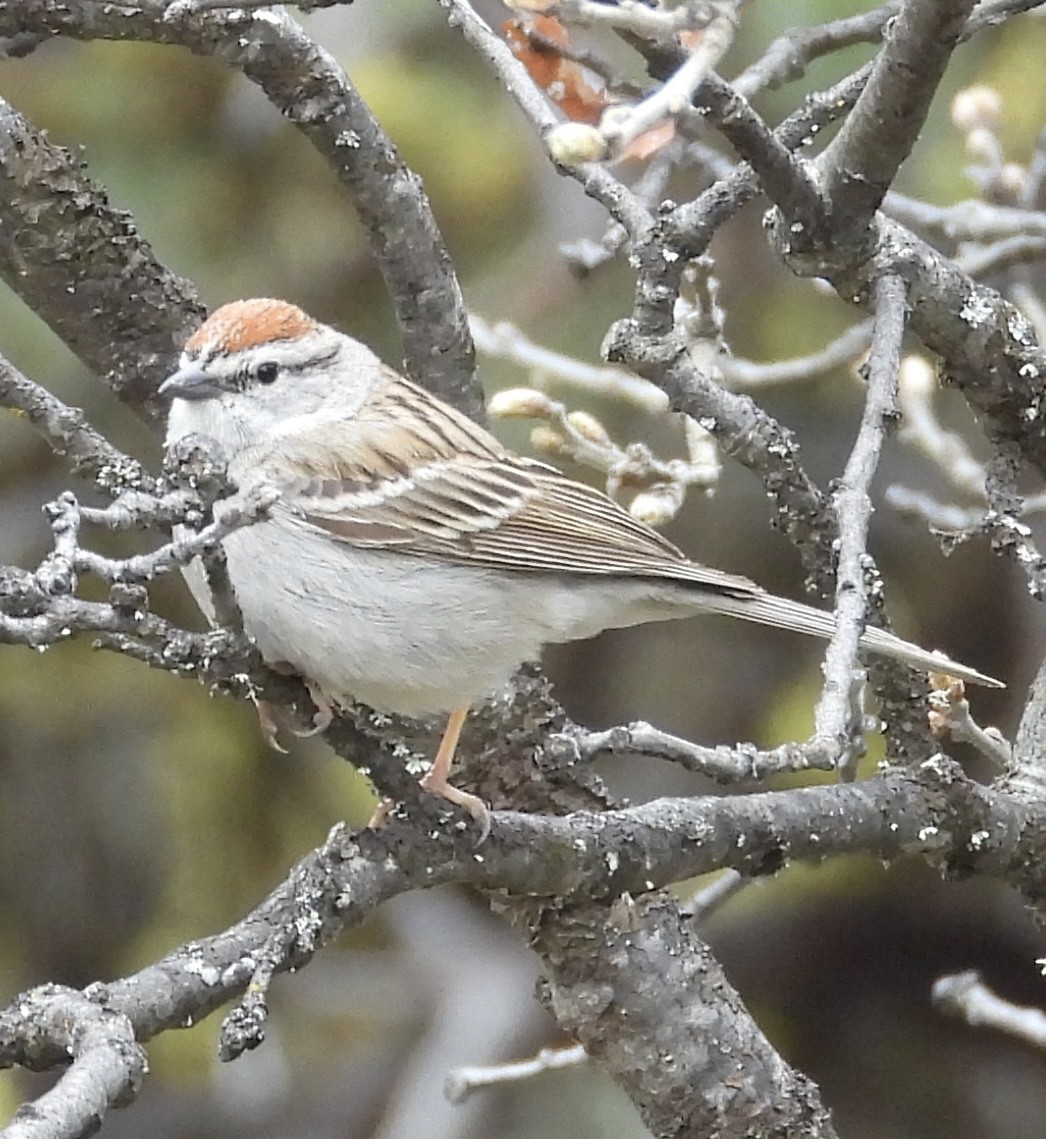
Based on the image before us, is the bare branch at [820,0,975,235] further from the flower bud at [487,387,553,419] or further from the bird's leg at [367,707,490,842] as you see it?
the bird's leg at [367,707,490,842]

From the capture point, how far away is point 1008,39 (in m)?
3.46

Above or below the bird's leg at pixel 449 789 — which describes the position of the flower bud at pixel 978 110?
above

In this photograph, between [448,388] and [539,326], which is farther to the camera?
[539,326]

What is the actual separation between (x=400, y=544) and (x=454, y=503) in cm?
17

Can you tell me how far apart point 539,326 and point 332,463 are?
4.20 feet

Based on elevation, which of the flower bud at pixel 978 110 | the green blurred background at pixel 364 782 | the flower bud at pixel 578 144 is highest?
the flower bud at pixel 578 144

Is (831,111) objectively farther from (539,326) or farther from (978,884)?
(978,884)

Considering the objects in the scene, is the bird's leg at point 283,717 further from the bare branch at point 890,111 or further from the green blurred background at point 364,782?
the green blurred background at point 364,782

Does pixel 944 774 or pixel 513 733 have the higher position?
pixel 944 774

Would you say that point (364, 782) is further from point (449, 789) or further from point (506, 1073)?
point (449, 789)

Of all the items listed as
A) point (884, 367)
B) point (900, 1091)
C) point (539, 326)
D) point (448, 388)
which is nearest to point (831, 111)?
point (884, 367)

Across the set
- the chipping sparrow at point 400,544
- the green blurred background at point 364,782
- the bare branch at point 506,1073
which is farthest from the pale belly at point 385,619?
the green blurred background at point 364,782

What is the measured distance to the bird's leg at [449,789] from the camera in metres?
1.85

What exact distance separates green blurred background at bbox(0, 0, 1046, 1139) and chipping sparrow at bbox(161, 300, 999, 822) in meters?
0.81
